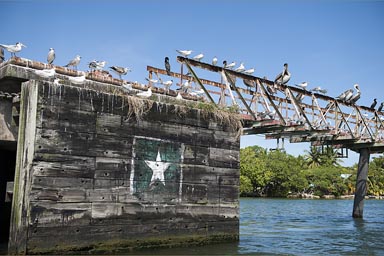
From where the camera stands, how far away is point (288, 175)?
305 feet

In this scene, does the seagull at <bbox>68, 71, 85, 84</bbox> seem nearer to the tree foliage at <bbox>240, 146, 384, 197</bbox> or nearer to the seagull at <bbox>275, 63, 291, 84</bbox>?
the seagull at <bbox>275, 63, 291, 84</bbox>

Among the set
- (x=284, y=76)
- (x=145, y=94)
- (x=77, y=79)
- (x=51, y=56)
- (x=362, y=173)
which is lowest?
(x=362, y=173)

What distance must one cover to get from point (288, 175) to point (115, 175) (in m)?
83.6

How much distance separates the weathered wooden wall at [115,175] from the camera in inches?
447

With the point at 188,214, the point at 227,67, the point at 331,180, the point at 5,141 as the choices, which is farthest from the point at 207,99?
the point at 331,180

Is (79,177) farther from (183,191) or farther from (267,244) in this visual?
(267,244)

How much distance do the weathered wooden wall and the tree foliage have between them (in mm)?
75968

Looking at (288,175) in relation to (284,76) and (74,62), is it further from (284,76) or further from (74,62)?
(74,62)

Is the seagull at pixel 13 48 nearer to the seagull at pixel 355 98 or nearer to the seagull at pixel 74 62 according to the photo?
the seagull at pixel 74 62

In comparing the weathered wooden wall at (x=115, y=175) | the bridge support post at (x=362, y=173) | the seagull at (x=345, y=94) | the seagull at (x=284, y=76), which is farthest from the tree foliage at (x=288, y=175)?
the weathered wooden wall at (x=115, y=175)

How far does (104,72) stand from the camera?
53.3 feet

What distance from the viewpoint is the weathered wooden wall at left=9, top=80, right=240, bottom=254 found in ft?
37.2

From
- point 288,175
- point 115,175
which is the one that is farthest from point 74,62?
point 288,175

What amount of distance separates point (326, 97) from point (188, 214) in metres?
14.9
